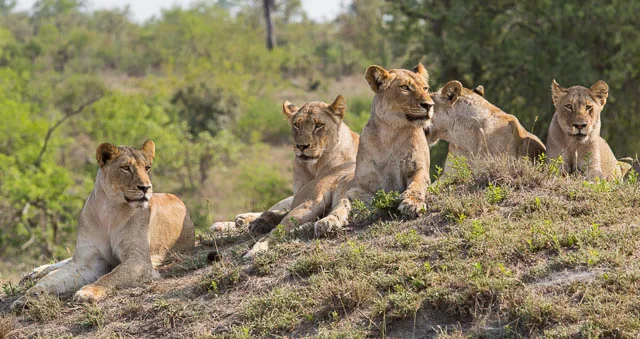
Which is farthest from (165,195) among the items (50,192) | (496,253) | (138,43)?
(138,43)

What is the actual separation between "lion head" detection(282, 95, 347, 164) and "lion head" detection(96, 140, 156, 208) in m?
1.69

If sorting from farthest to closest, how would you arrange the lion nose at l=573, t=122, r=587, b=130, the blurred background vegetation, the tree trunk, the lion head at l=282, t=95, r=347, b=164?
the tree trunk
the blurred background vegetation
the lion head at l=282, t=95, r=347, b=164
the lion nose at l=573, t=122, r=587, b=130

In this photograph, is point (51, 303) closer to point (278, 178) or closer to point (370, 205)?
point (370, 205)

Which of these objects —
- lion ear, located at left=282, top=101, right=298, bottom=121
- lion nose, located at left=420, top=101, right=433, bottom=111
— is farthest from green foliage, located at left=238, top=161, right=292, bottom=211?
lion nose, located at left=420, top=101, right=433, bottom=111

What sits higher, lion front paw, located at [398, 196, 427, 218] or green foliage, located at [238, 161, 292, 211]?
lion front paw, located at [398, 196, 427, 218]

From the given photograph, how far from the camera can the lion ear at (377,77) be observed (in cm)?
755

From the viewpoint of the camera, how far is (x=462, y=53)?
814 inches

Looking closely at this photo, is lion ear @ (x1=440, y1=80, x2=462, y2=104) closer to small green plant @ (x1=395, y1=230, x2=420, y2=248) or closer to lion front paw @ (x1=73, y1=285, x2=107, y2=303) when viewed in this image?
small green plant @ (x1=395, y1=230, x2=420, y2=248)

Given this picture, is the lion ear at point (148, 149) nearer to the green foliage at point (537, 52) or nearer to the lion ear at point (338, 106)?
the lion ear at point (338, 106)

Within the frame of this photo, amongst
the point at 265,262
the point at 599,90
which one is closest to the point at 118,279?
the point at 265,262

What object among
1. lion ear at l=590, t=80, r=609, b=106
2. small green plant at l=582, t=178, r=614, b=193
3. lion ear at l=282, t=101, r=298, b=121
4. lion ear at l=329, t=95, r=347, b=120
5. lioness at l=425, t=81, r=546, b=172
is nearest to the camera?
small green plant at l=582, t=178, r=614, b=193

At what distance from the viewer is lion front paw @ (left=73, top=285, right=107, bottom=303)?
266 inches

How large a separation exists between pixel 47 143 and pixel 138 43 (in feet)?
124

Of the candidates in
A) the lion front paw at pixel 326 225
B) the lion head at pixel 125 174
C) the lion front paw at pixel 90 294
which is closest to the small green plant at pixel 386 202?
the lion front paw at pixel 326 225
